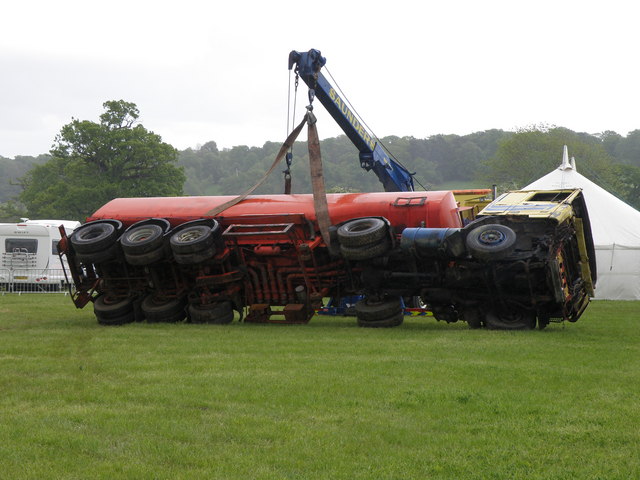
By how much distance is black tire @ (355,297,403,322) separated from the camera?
52.8 feet

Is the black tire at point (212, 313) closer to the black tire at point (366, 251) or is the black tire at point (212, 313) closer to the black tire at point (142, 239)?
the black tire at point (142, 239)

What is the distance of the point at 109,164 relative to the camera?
61219 millimetres

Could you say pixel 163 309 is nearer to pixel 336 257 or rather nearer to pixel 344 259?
pixel 336 257

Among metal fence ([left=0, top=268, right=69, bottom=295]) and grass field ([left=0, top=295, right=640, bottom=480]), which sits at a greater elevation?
grass field ([left=0, top=295, right=640, bottom=480])

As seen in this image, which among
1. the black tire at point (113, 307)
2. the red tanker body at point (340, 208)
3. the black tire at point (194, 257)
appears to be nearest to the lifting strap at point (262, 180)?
the red tanker body at point (340, 208)

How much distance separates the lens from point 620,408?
25.6ft

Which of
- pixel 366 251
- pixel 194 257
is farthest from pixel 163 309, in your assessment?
pixel 366 251

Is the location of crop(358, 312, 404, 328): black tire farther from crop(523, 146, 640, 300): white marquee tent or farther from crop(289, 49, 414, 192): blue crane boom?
crop(523, 146, 640, 300): white marquee tent

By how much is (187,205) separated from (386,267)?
4.94 meters

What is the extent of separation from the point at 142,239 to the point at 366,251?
4605 millimetres

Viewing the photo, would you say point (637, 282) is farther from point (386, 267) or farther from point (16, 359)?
point (16, 359)

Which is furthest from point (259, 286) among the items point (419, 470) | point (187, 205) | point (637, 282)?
point (637, 282)

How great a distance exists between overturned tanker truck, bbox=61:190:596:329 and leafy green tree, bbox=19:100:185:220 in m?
43.0

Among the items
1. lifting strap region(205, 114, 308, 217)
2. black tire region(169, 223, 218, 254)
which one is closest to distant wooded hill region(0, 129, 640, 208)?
lifting strap region(205, 114, 308, 217)
